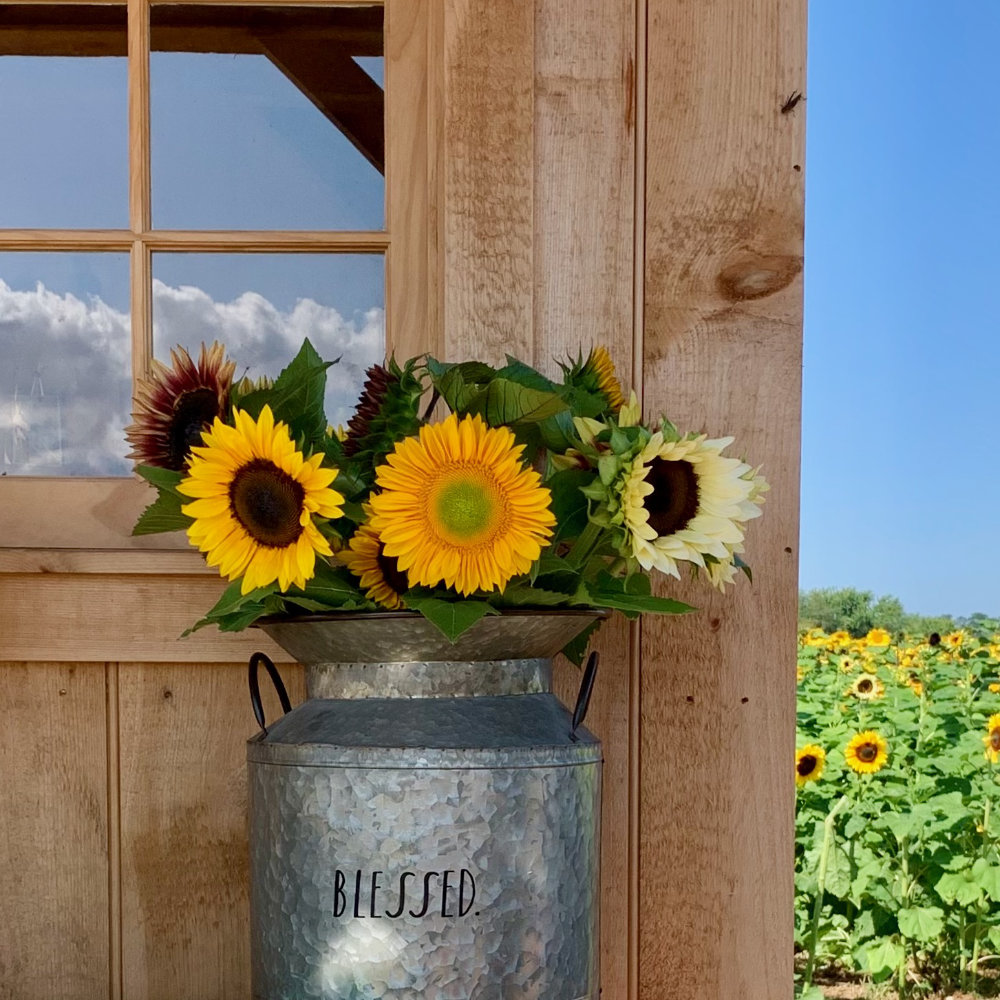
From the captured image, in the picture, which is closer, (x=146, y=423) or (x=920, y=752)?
(x=146, y=423)

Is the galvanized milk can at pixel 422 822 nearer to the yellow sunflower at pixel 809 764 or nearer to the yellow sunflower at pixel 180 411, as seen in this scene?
the yellow sunflower at pixel 180 411

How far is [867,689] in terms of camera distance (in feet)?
7.27

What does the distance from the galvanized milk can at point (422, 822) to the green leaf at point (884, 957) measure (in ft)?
4.67

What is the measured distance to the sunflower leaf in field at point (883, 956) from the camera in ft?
6.64

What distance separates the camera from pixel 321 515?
74cm

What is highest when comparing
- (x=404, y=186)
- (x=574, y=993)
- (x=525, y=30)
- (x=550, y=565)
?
(x=525, y=30)

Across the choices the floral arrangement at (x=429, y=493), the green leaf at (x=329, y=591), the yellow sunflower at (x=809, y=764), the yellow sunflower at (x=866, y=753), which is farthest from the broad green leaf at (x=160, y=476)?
the yellow sunflower at (x=866, y=753)

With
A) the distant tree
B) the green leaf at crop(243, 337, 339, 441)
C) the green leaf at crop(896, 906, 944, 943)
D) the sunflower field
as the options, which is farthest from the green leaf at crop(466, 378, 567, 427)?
the distant tree

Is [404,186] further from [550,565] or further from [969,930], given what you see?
[969,930]

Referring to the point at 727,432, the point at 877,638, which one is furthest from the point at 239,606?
the point at 877,638

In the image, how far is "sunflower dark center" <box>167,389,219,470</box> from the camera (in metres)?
0.81

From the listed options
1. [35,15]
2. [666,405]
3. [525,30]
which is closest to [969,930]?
[666,405]

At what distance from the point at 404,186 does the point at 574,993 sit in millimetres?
759

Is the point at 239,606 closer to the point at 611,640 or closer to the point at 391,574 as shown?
the point at 391,574
